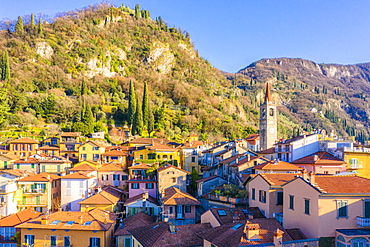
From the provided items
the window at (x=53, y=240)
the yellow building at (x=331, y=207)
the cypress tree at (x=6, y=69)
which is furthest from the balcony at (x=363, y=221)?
the cypress tree at (x=6, y=69)

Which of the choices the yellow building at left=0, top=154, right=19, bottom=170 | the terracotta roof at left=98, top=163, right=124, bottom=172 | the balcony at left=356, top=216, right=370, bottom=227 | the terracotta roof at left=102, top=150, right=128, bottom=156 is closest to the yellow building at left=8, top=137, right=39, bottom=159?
the yellow building at left=0, top=154, right=19, bottom=170

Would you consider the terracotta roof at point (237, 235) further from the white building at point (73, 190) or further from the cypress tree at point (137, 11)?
the cypress tree at point (137, 11)

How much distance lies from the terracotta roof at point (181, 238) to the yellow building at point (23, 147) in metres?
41.9

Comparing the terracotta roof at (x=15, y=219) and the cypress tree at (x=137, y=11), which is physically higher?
the cypress tree at (x=137, y=11)

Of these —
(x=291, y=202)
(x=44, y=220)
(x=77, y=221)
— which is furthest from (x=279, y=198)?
(x=44, y=220)

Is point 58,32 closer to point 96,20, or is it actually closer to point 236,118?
point 96,20

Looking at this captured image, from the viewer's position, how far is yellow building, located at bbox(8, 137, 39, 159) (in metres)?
57.8

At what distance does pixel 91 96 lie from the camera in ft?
325

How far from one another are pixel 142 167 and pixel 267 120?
111ft

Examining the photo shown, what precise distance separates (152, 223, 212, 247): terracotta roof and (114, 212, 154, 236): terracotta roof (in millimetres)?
6751

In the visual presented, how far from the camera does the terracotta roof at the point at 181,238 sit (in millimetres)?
22500

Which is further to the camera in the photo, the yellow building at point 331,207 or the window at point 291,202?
the window at point 291,202

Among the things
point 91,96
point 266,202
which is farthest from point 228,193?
point 91,96

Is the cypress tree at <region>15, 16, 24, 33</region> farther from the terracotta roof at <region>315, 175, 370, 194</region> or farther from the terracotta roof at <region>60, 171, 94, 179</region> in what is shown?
the terracotta roof at <region>315, 175, 370, 194</region>
